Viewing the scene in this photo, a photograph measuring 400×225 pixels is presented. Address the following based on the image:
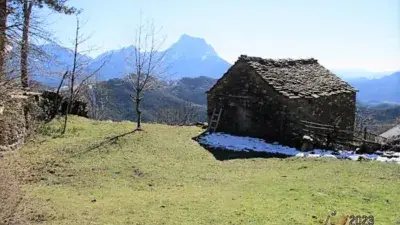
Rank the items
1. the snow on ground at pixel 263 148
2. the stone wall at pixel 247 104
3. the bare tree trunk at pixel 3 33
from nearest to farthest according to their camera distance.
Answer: the bare tree trunk at pixel 3 33, the snow on ground at pixel 263 148, the stone wall at pixel 247 104

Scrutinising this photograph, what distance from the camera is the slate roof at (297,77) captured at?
18.8 m

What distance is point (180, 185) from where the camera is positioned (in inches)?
447

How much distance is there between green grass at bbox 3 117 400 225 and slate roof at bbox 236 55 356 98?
4.72 meters

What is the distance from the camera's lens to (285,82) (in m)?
19.4

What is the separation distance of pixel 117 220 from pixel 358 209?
5015mm

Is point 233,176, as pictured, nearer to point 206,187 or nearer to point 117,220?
point 206,187

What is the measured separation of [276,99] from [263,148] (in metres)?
2.64

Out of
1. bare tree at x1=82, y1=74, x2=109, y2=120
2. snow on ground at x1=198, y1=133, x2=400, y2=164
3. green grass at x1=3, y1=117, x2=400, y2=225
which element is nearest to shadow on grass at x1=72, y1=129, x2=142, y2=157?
green grass at x1=3, y1=117, x2=400, y2=225

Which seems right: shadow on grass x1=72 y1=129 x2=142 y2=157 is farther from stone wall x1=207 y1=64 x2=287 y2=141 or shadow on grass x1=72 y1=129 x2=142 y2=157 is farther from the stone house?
the stone house

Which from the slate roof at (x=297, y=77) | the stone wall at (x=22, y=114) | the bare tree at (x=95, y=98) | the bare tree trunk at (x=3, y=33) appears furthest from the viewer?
the bare tree at (x=95, y=98)

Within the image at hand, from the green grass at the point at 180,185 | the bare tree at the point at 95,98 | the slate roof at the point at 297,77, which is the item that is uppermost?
Answer: the slate roof at the point at 297,77

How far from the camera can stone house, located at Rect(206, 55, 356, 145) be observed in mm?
18312

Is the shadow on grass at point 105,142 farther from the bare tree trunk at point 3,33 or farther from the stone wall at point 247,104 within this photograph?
the stone wall at point 247,104

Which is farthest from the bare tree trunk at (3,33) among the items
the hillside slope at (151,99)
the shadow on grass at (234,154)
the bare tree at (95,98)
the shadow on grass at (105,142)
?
the hillside slope at (151,99)
